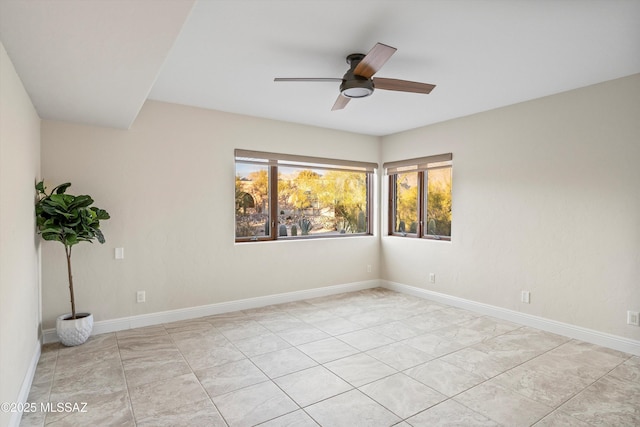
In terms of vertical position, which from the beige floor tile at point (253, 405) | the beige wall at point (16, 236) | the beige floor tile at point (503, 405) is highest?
the beige wall at point (16, 236)

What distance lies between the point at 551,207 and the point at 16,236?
15.3 feet

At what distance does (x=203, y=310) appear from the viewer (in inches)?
171

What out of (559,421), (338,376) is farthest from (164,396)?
(559,421)

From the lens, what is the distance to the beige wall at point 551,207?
11.0 feet

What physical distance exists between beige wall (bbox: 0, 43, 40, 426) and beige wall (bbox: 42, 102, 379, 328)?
1.63 ft

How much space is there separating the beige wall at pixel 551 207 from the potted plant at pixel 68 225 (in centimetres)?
413

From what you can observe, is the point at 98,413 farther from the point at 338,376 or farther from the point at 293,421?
the point at 338,376

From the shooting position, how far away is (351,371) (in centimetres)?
294

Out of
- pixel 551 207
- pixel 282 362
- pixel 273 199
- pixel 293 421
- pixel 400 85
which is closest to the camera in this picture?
pixel 293 421

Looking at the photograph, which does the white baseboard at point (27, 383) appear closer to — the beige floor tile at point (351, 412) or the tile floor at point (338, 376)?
the tile floor at point (338, 376)

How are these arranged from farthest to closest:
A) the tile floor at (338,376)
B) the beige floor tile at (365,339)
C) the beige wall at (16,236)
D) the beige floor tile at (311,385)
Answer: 1. the beige floor tile at (365,339)
2. the beige floor tile at (311,385)
3. the tile floor at (338,376)
4. the beige wall at (16,236)

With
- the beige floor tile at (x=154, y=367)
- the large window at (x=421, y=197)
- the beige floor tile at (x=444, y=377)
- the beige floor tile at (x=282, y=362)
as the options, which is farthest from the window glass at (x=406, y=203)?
the beige floor tile at (x=154, y=367)

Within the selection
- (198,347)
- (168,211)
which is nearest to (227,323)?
(198,347)

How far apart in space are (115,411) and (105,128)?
2745 millimetres
